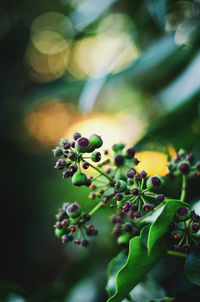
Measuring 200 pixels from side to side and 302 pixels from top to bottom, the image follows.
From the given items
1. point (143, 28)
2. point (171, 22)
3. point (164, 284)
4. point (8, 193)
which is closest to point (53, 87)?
point (143, 28)

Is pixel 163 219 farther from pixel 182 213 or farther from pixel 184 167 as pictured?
pixel 184 167

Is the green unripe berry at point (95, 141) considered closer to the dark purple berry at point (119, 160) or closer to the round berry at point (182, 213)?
the dark purple berry at point (119, 160)

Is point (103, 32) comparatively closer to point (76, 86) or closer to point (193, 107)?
point (76, 86)

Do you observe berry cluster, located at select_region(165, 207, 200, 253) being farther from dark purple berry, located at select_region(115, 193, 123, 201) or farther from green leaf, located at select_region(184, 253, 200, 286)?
dark purple berry, located at select_region(115, 193, 123, 201)

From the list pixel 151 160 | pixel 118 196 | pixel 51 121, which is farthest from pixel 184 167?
pixel 51 121

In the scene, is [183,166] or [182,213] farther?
[183,166]

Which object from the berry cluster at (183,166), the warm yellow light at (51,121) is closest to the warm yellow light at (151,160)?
the berry cluster at (183,166)
